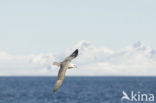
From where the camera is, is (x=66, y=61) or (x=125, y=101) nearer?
(x=66, y=61)

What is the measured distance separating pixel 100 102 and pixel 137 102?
657 cm

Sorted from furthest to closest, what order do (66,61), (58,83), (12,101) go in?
1. (12,101)
2. (66,61)
3. (58,83)

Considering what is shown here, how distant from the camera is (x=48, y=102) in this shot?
9162 centimetres

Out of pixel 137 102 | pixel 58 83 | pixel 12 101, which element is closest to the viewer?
pixel 58 83

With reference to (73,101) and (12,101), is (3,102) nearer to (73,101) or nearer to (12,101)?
(12,101)

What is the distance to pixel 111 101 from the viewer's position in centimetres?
9375

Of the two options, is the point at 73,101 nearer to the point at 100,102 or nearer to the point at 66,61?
the point at 100,102

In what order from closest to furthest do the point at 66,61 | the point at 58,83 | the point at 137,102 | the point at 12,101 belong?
the point at 58,83, the point at 66,61, the point at 137,102, the point at 12,101

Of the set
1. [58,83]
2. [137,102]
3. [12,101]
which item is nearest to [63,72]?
[58,83]

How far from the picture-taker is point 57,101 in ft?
307

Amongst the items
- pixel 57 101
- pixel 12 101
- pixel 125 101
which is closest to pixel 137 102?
pixel 125 101

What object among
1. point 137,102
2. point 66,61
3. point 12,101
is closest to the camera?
point 66,61

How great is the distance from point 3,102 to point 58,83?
72408mm

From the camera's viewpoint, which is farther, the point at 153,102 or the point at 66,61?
the point at 153,102
